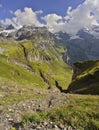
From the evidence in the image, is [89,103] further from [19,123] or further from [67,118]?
[19,123]

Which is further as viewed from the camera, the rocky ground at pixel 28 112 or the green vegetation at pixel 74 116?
the green vegetation at pixel 74 116

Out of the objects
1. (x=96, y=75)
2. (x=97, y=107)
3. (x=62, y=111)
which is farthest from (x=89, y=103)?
(x=96, y=75)

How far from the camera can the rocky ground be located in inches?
1030

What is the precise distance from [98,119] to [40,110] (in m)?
5.97

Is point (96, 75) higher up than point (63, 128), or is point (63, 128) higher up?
point (96, 75)

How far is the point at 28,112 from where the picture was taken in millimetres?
29734

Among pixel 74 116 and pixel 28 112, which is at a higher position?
pixel 28 112

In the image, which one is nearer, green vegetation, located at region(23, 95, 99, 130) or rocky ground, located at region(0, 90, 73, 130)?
rocky ground, located at region(0, 90, 73, 130)

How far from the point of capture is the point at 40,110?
30.5 m

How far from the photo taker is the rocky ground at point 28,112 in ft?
85.8

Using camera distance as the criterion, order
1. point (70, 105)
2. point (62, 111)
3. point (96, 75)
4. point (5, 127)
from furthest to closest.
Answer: point (96, 75), point (70, 105), point (62, 111), point (5, 127)

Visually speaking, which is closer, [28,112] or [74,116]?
[74,116]

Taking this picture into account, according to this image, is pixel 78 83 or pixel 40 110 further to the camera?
pixel 78 83

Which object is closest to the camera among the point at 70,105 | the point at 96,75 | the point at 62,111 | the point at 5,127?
the point at 5,127
